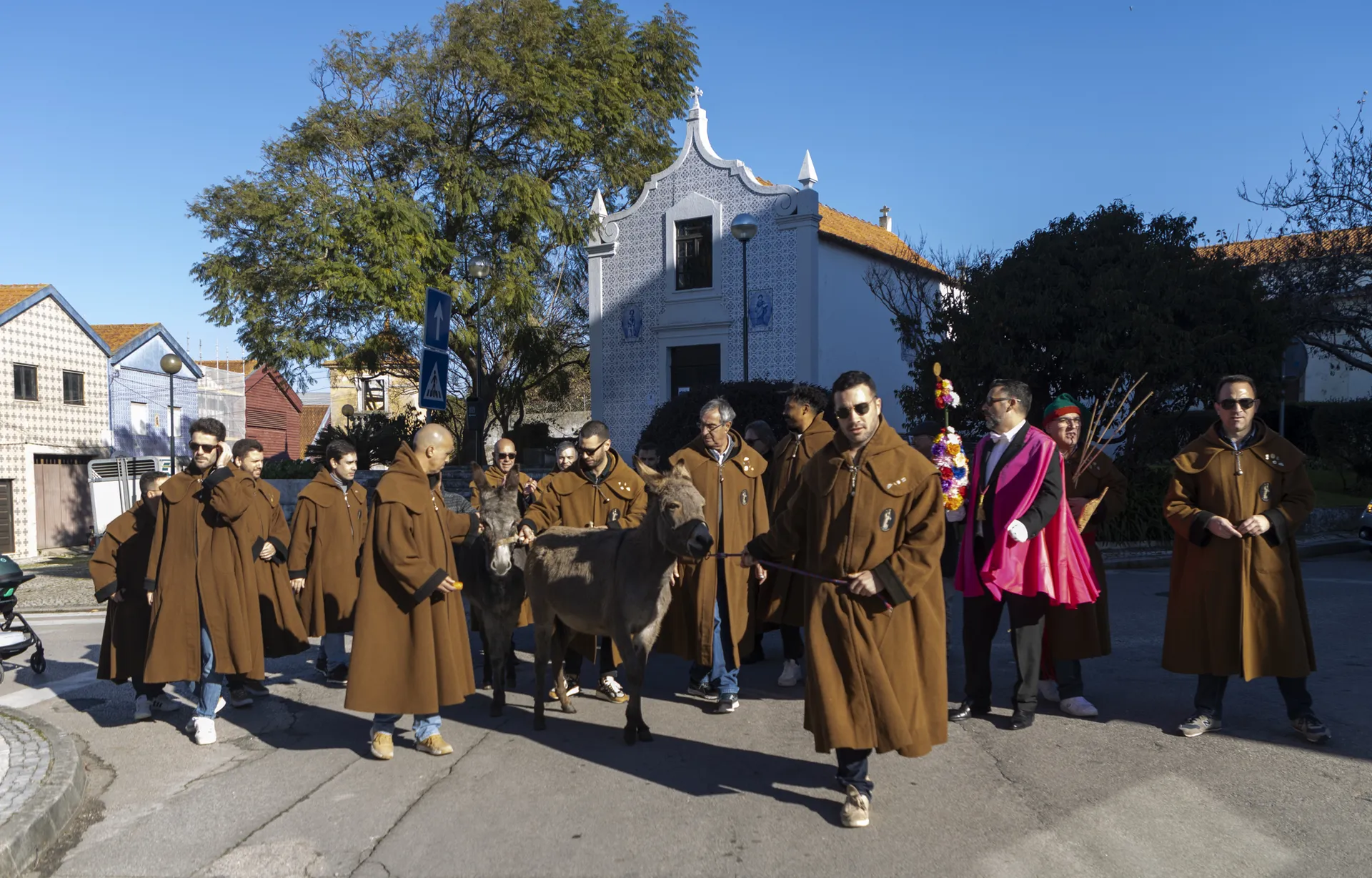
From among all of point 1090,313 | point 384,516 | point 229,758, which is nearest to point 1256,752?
point 384,516

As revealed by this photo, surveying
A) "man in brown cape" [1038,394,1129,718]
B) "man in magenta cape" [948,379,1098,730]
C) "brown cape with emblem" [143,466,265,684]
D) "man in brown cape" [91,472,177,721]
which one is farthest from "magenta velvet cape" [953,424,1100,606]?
"man in brown cape" [91,472,177,721]

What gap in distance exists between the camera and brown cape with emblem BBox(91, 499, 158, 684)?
7238 millimetres

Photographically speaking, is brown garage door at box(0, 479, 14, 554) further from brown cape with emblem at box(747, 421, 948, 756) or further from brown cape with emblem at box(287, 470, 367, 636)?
brown cape with emblem at box(747, 421, 948, 756)

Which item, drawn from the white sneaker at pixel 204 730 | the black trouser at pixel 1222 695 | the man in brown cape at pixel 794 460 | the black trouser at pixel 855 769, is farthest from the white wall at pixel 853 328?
the black trouser at pixel 855 769

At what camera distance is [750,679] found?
803cm

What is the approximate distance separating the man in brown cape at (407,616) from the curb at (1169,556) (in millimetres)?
11952

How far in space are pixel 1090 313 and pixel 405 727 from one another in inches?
531

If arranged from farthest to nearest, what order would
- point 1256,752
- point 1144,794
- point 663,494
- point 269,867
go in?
point 663,494 → point 1256,752 → point 1144,794 → point 269,867

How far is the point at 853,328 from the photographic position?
2547cm

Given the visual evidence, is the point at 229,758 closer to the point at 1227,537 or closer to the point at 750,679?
the point at 750,679

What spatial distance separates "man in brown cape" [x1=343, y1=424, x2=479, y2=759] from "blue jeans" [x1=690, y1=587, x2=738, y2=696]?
176cm

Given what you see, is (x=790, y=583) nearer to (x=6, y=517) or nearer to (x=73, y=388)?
(x=6, y=517)

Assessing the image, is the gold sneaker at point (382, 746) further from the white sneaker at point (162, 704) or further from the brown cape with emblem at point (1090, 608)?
the brown cape with emblem at point (1090, 608)

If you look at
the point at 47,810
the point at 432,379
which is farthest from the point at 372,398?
the point at 47,810
